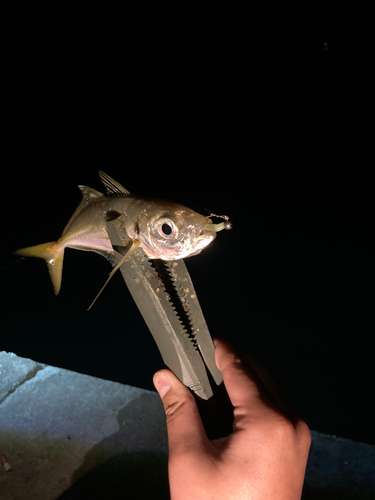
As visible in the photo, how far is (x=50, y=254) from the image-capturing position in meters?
1.08

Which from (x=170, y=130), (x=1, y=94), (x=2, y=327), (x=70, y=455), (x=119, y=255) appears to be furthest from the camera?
(x=2, y=327)

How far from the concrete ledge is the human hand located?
66 cm

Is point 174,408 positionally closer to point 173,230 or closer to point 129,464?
point 173,230

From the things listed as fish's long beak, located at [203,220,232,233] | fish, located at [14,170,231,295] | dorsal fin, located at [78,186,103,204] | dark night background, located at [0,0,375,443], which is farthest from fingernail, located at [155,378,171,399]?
dark night background, located at [0,0,375,443]

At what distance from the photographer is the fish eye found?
72cm

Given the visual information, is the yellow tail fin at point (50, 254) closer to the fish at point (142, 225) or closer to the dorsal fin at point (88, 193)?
the fish at point (142, 225)

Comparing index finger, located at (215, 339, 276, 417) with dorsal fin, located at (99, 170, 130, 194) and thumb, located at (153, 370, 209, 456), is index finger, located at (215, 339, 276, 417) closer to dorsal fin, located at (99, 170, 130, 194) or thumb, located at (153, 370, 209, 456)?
thumb, located at (153, 370, 209, 456)

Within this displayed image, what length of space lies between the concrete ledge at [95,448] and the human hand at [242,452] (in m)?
0.66

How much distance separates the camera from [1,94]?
5.93 ft

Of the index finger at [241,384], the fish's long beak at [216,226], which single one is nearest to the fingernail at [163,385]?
the index finger at [241,384]

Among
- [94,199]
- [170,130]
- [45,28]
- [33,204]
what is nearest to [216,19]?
[170,130]

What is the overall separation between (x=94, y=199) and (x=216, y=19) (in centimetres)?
118

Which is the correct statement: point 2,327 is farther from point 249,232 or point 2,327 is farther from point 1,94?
point 249,232

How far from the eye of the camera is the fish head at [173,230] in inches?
28.3
